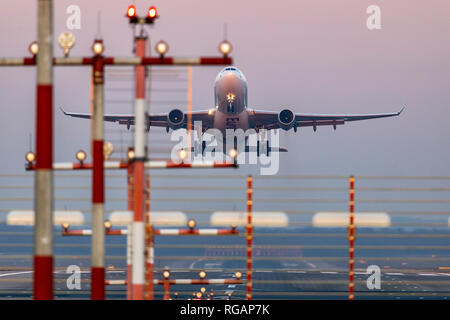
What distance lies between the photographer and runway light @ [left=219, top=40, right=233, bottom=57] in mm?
10906

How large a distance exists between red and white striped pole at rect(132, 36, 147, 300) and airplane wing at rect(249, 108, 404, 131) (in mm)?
52162

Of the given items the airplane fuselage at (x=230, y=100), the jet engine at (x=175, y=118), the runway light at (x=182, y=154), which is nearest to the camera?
the runway light at (x=182, y=154)

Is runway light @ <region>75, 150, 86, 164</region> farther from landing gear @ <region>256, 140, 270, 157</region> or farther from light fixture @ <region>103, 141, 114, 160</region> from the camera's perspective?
landing gear @ <region>256, 140, 270, 157</region>

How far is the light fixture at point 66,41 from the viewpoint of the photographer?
11.3m

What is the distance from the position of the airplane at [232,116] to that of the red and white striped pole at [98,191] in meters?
Answer: 42.8

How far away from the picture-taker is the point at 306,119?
226 feet

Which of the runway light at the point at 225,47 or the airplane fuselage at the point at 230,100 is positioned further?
the airplane fuselage at the point at 230,100

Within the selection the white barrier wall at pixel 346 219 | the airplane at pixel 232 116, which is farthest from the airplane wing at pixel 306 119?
the white barrier wall at pixel 346 219

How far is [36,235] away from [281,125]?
170ft

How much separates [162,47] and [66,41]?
1.32 meters

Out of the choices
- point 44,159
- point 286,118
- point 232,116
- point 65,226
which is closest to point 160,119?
point 232,116

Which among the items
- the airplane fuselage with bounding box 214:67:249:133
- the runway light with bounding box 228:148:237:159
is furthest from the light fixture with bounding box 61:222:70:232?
the airplane fuselage with bounding box 214:67:249:133

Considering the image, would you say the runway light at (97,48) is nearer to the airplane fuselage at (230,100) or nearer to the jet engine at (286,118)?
the airplane fuselage at (230,100)
